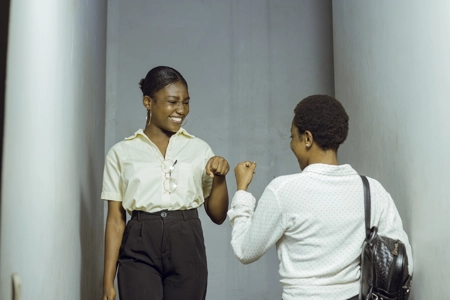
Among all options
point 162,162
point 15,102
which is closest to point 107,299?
point 162,162

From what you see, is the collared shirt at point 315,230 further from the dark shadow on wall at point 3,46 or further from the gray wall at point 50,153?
the dark shadow on wall at point 3,46

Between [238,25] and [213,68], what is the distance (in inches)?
14.3

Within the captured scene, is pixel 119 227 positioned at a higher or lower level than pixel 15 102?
lower

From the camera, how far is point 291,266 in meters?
1.94

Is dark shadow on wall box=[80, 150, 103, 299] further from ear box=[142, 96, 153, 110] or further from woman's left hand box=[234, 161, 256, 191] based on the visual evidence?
woman's left hand box=[234, 161, 256, 191]

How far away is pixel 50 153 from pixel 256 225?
27.2 inches

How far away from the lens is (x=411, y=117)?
243cm

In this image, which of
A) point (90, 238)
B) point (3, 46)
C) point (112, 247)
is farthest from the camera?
point (90, 238)

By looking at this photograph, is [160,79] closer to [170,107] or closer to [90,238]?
[170,107]

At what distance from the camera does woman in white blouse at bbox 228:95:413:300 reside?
1.91 m

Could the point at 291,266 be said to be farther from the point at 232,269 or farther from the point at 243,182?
the point at 232,269

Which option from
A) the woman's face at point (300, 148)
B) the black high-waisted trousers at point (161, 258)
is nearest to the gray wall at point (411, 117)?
the woman's face at point (300, 148)

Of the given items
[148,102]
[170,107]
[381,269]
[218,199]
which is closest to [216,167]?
A: [218,199]

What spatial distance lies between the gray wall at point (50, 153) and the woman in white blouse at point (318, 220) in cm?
62
